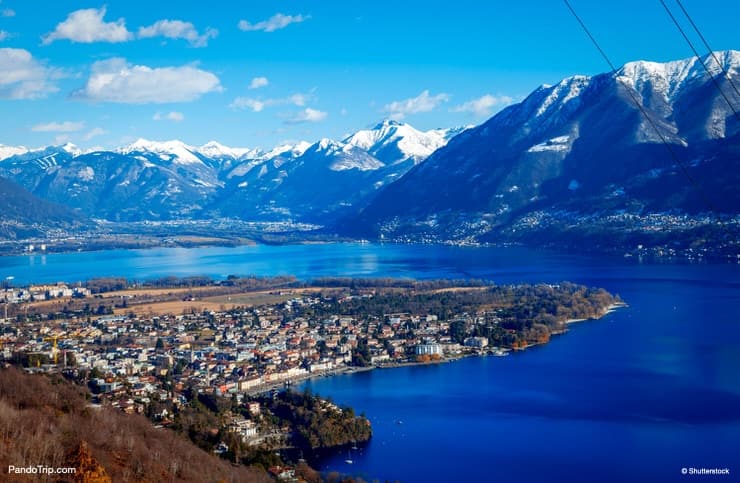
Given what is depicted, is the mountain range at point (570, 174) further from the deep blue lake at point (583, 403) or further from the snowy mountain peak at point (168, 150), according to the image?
the snowy mountain peak at point (168, 150)

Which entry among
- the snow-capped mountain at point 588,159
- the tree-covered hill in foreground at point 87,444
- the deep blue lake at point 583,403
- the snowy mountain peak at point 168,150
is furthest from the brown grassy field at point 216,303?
the snowy mountain peak at point 168,150

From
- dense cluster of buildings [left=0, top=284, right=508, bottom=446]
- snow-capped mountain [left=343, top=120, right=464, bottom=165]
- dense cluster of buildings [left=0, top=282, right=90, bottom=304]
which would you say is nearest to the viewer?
dense cluster of buildings [left=0, top=284, right=508, bottom=446]

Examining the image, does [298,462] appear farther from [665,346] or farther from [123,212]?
[123,212]

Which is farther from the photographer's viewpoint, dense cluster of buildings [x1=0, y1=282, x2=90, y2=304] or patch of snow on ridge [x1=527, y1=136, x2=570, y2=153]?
patch of snow on ridge [x1=527, y1=136, x2=570, y2=153]

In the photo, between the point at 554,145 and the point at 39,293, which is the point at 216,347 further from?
the point at 554,145

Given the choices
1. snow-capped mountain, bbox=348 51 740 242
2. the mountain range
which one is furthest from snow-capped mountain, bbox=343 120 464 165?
snow-capped mountain, bbox=348 51 740 242

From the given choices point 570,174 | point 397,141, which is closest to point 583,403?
point 570,174

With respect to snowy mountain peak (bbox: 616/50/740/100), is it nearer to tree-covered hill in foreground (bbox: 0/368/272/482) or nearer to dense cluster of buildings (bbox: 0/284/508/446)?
dense cluster of buildings (bbox: 0/284/508/446)
